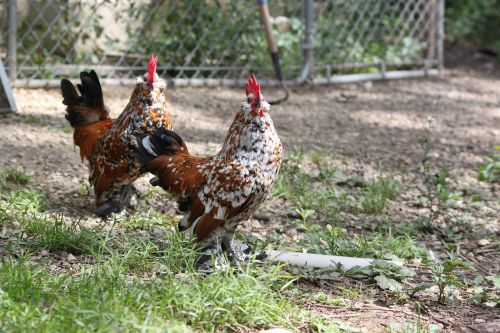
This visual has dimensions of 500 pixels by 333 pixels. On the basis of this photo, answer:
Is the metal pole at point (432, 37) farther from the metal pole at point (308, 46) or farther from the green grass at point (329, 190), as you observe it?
the green grass at point (329, 190)

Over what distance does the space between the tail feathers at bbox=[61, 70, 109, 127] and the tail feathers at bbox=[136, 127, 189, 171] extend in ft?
3.14

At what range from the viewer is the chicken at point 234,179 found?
151 inches

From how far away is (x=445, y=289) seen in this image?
4.10 meters

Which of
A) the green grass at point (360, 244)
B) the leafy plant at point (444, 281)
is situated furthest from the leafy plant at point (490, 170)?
the leafy plant at point (444, 281)

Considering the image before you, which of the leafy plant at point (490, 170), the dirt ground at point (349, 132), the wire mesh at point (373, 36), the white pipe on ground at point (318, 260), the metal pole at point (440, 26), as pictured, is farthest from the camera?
the metal pole at point (440, 26)

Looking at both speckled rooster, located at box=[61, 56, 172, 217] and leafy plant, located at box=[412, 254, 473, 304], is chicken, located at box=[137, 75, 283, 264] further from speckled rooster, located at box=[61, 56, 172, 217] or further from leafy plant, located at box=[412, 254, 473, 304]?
leafy plant, located at box=[412, 254, 473, 304]

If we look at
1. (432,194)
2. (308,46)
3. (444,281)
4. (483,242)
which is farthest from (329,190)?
(308,46)

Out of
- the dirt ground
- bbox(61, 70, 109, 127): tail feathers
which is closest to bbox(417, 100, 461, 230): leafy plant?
the dirt ground

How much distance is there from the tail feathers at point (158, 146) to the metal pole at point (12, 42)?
3426 millimetres

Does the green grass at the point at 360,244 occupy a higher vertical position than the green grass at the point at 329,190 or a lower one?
higher

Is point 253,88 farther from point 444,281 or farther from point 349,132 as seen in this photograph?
point 349,132

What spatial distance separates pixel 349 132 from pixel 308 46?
1944 millimetres

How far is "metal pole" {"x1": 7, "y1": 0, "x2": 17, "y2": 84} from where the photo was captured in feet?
23.7

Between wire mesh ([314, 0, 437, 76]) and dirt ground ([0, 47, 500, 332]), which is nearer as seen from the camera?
dirt ground ([0, 47, 500, 332])
